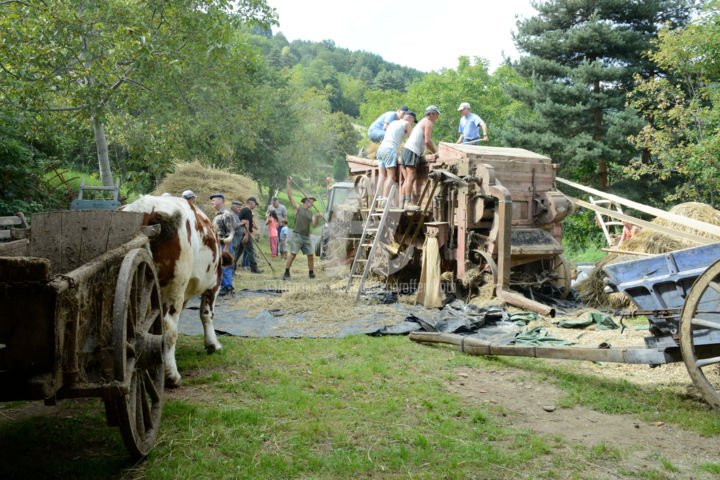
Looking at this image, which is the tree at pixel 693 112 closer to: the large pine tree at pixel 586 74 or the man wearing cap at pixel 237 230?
the large pine tree at pixel 586 74

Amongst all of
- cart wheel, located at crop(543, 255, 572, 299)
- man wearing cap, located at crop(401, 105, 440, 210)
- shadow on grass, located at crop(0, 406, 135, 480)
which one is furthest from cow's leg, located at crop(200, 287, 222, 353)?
cart wheel, located at crop(543, 255, 572, 299)

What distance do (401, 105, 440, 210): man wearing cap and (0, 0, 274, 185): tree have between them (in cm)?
488

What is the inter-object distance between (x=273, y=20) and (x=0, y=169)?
24.2ft

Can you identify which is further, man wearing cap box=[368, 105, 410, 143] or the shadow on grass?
man wearing cap box=[368, 105, 410, 143]

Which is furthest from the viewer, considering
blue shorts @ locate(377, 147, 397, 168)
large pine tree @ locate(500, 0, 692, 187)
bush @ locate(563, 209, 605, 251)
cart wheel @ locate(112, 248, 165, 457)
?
bush @ locate(563, 209, 605, 251)

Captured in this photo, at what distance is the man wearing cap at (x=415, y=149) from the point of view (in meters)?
8.99

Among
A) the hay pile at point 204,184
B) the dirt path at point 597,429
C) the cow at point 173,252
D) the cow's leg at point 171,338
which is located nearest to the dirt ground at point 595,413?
the dirt path at point 597,429

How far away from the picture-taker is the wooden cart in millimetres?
2176

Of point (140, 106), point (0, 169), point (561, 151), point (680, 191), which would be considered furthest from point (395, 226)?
point (561, 151)

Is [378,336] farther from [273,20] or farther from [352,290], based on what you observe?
[273,20]

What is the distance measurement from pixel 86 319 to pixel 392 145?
7684 millimetres

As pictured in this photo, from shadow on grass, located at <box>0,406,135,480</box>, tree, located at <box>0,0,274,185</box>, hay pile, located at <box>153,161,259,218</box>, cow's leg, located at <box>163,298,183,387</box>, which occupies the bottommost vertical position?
shadow on grass, located at <box>0,406,135,480</box>

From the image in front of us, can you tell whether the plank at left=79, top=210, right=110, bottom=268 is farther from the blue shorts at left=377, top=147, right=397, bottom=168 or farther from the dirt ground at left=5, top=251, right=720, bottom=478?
the blue shorts at left=377, top=147, right=397, bottom=168

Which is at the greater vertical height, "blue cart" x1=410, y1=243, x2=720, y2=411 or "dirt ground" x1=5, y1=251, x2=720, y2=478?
"blue cart" x1=410, y1=243, x2=720, y2=411
